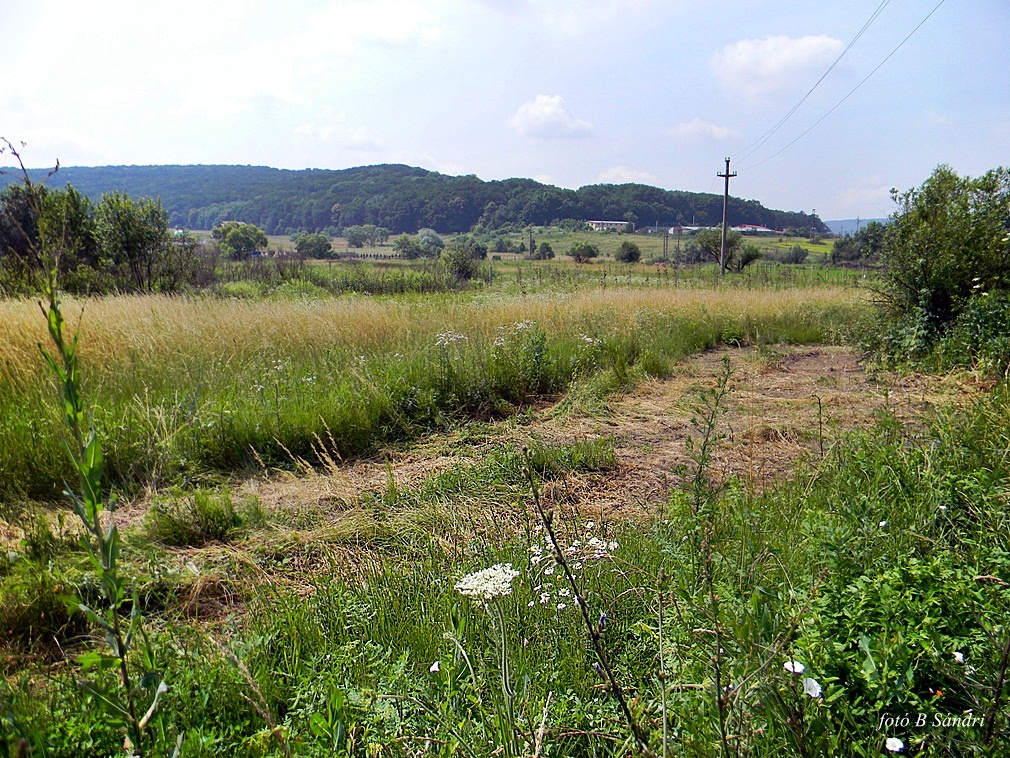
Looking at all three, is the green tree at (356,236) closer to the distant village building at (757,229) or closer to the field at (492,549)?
the distant village building at (757,229)

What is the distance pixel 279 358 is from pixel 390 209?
111 m

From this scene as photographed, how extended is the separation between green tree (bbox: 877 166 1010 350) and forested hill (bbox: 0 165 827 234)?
3629 inches

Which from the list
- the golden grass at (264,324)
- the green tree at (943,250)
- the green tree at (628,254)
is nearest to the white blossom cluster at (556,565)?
the golden grass at (264,324)

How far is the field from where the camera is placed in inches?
57.9

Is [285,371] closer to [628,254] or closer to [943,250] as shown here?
[943,250]

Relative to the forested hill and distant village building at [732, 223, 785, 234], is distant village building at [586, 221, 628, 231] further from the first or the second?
distant village building at [732, 223, 785, 234]

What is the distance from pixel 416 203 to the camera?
365 ft

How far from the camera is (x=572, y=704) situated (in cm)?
179

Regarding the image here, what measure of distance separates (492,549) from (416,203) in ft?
379

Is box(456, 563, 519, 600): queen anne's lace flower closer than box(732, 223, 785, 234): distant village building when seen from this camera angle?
Yes

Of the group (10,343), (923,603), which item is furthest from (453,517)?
(10,343)

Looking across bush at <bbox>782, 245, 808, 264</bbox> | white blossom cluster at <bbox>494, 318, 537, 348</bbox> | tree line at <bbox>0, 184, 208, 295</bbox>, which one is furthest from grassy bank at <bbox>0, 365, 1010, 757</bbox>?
bush at <bbox>782, 245, 808, 264</bbox>

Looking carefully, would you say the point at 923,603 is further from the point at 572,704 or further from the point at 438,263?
the point at 438,263

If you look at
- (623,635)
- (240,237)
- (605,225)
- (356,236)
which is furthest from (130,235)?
(605,225)
